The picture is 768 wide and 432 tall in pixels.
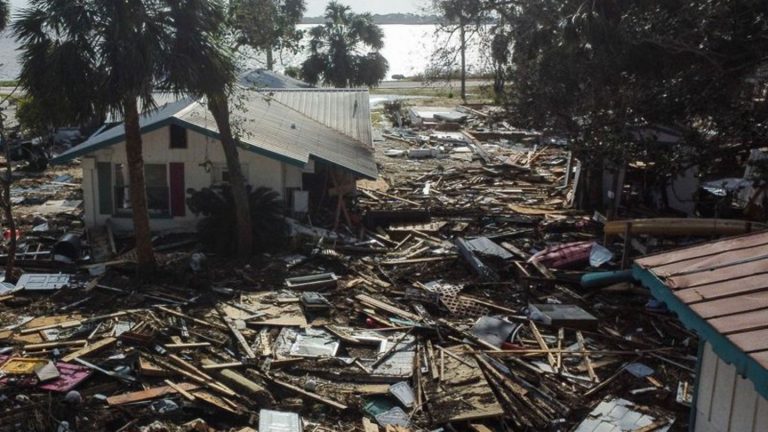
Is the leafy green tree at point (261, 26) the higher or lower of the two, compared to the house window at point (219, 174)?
higher

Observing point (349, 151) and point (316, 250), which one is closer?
point (316, 250)

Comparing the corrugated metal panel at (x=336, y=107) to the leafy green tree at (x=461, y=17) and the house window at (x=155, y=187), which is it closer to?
the leafy green tree at (x=461, y=17)

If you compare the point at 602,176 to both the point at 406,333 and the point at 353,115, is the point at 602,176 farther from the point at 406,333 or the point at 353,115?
the point at 406,333

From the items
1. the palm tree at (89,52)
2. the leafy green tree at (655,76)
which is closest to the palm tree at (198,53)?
the palm tree at (89,52)

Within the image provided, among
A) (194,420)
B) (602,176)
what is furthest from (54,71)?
(602,176)

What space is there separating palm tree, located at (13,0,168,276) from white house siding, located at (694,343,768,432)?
1196 cm

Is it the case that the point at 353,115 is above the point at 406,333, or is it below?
above

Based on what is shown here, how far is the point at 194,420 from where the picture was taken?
1084 centimetres

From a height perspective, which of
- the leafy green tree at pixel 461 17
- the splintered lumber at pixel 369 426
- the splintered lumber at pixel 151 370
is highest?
the leafy green tree at pixel 461 17

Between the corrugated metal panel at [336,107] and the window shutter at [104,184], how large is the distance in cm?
687

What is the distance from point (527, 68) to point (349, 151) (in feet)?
20.6

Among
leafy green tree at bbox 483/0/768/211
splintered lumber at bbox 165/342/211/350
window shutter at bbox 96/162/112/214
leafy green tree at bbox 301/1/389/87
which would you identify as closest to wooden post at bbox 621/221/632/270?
leafy green tree at bbox 483/0/768/211

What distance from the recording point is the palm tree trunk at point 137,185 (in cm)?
1630

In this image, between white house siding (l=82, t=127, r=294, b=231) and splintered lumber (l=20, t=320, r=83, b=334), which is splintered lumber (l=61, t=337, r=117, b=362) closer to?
splintered lumber (l=20, t=320, r=83, b=334)
